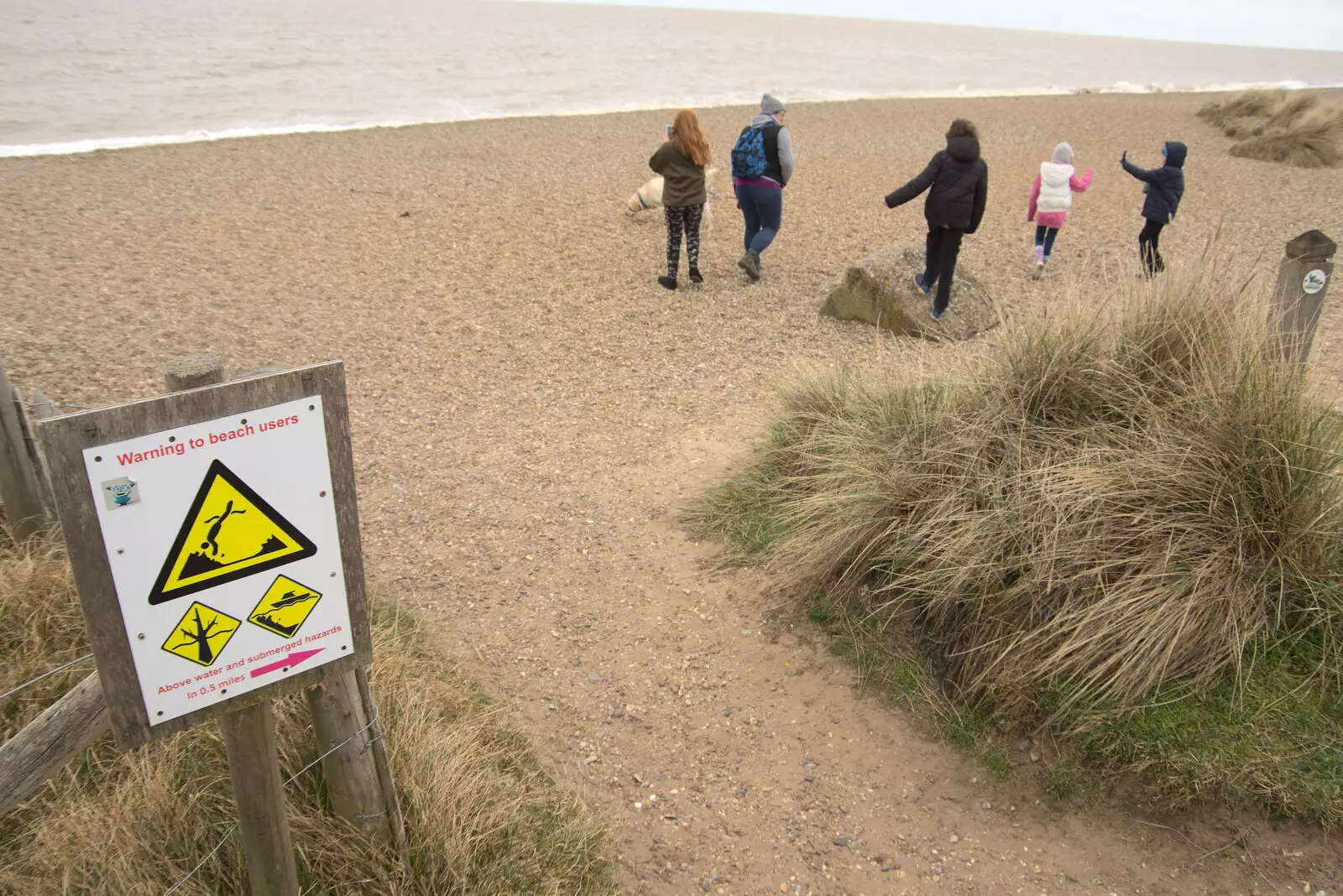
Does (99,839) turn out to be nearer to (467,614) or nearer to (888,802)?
(467,614)

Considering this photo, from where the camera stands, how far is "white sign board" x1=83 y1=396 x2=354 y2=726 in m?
1.86

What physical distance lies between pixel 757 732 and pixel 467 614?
1562 millimetres

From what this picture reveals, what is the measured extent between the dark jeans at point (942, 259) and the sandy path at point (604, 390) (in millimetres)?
575

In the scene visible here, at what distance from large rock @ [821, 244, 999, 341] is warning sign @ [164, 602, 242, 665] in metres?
6.65

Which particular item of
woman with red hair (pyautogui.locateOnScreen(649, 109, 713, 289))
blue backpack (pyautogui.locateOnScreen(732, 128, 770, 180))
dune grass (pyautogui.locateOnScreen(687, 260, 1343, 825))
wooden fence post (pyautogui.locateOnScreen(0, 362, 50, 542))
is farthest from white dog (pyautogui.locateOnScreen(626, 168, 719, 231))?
wooden fence post (pyautogui.locateOnScreen(0, 362, 50, 542))

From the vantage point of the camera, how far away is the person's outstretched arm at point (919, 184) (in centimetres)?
780

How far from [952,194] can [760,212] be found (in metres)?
2.01

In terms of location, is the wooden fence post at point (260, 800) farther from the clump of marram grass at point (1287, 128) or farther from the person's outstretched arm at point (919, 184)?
the clump of marram grass at point (1287, 128)

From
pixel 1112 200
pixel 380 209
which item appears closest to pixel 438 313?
pixel 380 209

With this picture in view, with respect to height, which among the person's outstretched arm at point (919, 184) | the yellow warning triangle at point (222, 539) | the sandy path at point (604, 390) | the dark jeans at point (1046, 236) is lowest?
the sandy path at point (604, 390)

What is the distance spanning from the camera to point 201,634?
6.58ft

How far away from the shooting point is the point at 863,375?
568cm

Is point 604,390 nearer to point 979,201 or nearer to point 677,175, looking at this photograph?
point 677,175

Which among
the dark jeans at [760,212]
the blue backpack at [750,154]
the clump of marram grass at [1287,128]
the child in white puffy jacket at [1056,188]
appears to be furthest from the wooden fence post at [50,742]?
the clump of marram grass at [1287,128]
